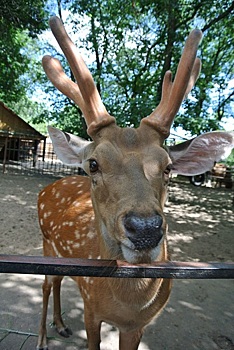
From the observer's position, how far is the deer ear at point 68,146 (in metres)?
2.14

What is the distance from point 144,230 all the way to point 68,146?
3.77 feet

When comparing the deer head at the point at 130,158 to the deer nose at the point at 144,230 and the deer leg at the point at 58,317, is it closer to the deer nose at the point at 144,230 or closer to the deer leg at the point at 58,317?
the deer nose at the point at 144,230

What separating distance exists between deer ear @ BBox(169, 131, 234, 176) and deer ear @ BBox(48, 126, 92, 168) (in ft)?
2.17

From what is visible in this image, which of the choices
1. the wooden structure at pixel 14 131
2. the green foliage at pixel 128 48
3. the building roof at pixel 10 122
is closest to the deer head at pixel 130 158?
the green foliage at pixel 128 48

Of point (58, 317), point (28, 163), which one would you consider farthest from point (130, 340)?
point (28, 163)

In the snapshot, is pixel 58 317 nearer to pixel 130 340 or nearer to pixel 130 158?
pixel 130 340

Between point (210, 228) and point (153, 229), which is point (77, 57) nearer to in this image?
point (153, 229)

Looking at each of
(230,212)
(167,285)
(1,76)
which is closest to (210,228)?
(230,212)

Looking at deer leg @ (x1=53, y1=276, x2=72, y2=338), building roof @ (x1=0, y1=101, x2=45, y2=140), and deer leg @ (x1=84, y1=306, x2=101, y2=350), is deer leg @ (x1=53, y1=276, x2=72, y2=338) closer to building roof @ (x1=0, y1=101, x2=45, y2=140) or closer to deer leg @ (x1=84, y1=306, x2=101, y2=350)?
deer leg @ (x1=84, y1=306, x2=101, y2=350)

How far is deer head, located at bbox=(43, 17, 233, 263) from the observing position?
4.30 feet

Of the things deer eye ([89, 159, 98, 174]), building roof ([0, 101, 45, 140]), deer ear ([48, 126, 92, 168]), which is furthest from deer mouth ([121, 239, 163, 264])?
building roof ([0, 101, 45, 140])

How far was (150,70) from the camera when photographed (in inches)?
571

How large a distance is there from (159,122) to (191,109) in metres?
8.73

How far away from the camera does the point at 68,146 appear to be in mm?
2186
